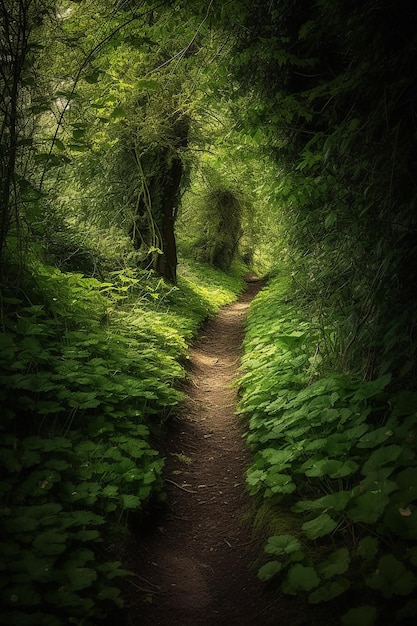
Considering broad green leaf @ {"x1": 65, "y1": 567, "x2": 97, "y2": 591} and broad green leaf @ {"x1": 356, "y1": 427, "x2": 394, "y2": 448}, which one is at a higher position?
broad green leaf @ {"x1": 356, "y1": 427, "x2": 394, "y2": 448}

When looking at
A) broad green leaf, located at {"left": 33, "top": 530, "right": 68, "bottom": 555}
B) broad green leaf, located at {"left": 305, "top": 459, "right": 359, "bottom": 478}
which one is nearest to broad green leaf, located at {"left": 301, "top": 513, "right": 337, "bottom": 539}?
broad green leaf, located at {"left": 305, "top": 459, "right": 359, "bottom": 478}

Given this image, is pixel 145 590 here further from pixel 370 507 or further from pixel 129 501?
pixel 370 507

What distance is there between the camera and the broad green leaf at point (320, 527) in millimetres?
2508

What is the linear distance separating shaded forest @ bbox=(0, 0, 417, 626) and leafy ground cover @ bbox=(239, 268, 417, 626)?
0.6 inches

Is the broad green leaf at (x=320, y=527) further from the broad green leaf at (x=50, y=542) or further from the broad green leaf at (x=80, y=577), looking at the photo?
the broad green leaf at (x=50, y=542)

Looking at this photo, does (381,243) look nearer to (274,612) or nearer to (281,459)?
(281,459)

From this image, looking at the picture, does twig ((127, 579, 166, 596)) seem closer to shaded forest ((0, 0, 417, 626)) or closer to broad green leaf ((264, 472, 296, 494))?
shaded forest ((0, 0, 417, 626))

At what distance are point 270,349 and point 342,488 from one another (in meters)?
3.72

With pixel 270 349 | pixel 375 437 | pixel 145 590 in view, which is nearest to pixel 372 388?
pixel 375 437

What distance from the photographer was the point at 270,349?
6.50 m

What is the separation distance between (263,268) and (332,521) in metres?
24.1

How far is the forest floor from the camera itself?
101 inches

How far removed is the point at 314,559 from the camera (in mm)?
2492

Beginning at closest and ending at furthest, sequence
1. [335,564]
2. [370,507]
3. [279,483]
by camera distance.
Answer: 1. [335,564]
2. [370,507]
3. [279,483]
